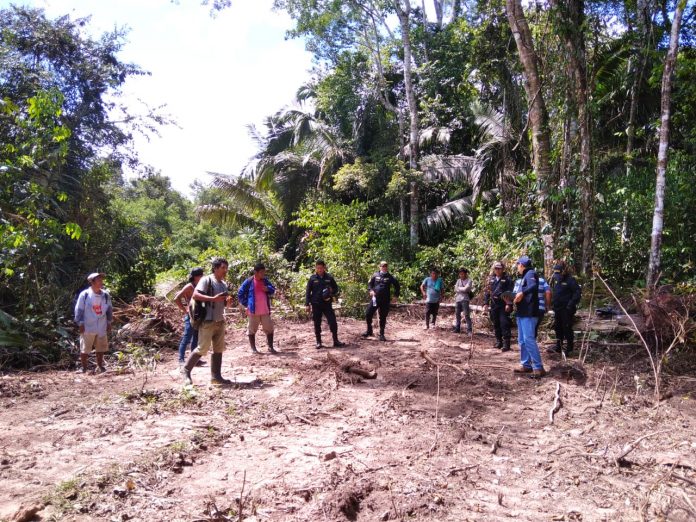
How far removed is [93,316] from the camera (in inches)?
302

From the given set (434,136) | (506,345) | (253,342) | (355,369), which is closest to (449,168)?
(434,136)

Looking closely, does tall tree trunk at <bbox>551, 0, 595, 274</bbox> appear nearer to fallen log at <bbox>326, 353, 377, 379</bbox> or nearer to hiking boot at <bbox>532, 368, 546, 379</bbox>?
hiking boot at <bbox>532, 368, 546, 379</bbox>

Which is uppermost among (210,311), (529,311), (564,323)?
(210,311)

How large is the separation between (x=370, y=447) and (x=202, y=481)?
1505 mm

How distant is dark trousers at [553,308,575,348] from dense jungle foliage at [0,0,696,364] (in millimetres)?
2382

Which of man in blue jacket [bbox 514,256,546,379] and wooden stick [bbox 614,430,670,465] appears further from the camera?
man in blue jacket [bbox 514,256,546,379]

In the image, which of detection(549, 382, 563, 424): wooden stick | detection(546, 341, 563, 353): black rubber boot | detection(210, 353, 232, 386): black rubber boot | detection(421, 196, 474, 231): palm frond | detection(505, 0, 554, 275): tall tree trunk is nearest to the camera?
detection(549, 382, 563, 424): wooden stick

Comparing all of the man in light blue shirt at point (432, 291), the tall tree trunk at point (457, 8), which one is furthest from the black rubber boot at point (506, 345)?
the tall tree trunk at point (457, 8)

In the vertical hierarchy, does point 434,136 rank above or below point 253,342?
above

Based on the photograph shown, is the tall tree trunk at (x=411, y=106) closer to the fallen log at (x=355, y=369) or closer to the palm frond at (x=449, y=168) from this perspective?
the palm frond at (x=449, y=168)

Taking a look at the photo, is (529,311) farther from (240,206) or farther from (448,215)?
(240,206)

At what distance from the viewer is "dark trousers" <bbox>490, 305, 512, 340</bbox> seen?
9.43 meters

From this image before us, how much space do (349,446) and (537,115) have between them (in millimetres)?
9140

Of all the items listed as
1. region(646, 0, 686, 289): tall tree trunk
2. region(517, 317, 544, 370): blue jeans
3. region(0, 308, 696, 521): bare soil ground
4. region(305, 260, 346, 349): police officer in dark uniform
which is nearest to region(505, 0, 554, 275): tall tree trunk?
region(646, 0, 686, 289): tall tree trunk
